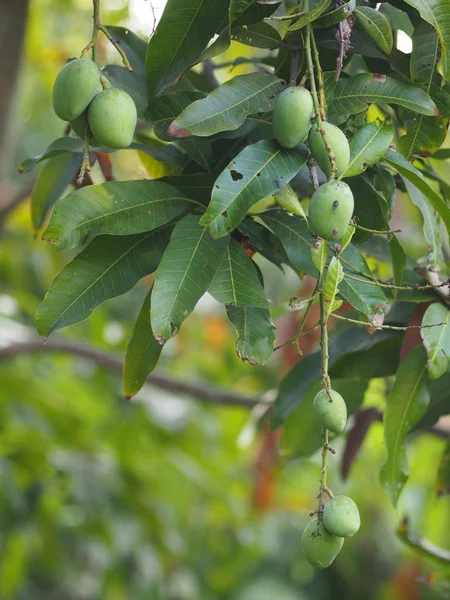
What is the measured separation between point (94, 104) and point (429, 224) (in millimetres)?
320

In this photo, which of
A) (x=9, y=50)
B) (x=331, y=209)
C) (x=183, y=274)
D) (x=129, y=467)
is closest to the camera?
(x=331, y=209)

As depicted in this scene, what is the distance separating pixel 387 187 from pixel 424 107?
3.9 inches

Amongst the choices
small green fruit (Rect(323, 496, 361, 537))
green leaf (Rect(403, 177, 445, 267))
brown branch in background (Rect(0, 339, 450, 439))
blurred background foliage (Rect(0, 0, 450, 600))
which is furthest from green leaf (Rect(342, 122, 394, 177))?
brown branch in background (Rect(0, 339, 450, 439))

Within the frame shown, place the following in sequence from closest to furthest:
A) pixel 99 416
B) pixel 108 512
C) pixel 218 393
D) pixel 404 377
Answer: pixel 404 377 < pixel 218 393 < pixel 108 512 < pixel 99 416

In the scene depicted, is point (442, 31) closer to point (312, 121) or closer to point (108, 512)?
point (312, 121)

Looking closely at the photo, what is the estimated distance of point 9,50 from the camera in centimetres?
149

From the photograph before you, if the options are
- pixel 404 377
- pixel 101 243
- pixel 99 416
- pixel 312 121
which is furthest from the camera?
pixel 99 416

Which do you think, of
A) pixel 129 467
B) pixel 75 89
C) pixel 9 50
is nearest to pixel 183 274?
pixel 75 89

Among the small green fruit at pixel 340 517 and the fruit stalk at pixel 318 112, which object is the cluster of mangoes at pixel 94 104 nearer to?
the fruit stalk at pixel 318 112

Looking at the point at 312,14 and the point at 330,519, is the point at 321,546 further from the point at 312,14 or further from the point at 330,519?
the point at 312,14

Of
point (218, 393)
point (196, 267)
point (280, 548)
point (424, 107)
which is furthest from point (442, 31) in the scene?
point (280, 548)

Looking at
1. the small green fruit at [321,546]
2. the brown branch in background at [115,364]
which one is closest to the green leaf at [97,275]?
the small green fruit at [321,546]

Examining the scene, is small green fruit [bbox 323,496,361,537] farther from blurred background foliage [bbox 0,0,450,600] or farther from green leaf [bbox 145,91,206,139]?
blurred background foliage [bbox 0,0,450,600]

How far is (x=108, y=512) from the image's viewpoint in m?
2.08
